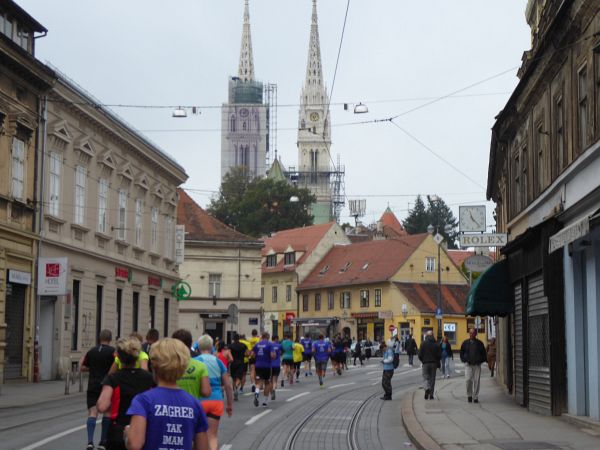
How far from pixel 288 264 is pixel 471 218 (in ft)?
208

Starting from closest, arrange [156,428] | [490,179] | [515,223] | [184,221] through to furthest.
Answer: [156,428] → [515,223] → [490,179] → [184,221]

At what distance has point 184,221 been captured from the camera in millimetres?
67125

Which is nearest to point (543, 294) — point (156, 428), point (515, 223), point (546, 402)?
point (546, 402)

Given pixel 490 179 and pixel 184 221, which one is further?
pixel 184 221

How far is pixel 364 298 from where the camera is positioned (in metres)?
82.9

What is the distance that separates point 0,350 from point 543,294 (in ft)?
51.1

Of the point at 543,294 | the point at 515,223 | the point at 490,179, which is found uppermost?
the point at 490,179

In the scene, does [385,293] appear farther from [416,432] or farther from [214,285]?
[416,432]

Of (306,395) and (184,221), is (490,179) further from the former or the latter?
(184,221)

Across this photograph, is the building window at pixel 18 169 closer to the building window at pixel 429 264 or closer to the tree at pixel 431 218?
the building window at pixel 429 264

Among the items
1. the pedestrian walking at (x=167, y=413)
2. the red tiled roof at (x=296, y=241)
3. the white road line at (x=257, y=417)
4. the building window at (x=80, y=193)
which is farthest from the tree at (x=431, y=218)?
the pedestrian walking at (x=167, y=413)

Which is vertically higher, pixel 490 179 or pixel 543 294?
pixel 490 179

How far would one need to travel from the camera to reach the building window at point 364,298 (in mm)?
82438

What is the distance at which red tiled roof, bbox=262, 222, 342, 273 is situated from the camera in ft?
302
